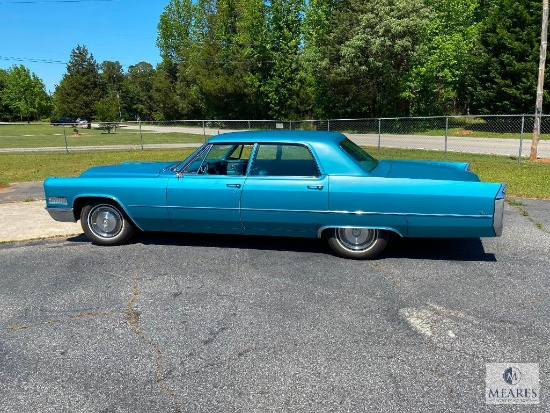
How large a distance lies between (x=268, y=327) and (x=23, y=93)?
89.2m

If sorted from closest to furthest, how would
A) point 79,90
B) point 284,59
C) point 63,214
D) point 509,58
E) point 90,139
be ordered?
1. point 63,214
2. point 509,58
3. point 90,139
4. point 284,59
5. point 79,90

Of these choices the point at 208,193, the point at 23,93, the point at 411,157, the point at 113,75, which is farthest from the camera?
the point at 113,75

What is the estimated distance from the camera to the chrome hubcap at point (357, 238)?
4.74 m

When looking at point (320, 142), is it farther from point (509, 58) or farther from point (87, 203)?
point (509, 58)

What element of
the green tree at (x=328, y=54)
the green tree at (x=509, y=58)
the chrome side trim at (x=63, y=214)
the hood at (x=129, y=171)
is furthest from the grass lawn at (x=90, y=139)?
the chrome side trim at (x=63, y=214)

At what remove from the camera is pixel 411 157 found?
610 inches

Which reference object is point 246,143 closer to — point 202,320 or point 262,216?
point 262,216

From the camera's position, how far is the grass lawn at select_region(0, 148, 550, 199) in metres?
9.72

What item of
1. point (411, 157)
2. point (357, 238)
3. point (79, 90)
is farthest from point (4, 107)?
point (357, 238)
